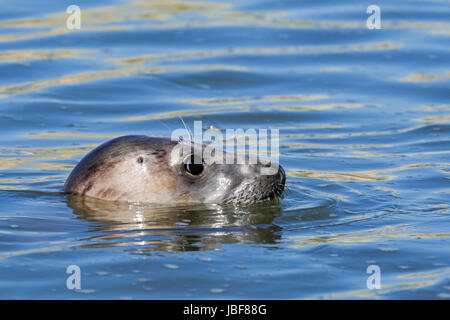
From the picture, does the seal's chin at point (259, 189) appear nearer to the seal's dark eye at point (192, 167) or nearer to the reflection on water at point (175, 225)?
the reflection on water at point (175, 225)

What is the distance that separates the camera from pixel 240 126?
1165cm

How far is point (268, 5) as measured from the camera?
1734cm

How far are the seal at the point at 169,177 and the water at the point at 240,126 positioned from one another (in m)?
0.14

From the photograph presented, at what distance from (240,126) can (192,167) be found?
3.75 meters

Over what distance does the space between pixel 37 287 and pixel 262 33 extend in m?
10.2

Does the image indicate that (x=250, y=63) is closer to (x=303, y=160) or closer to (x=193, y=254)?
(x=303, y=160)

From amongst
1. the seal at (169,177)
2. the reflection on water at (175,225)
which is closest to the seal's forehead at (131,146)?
the seal at (169,177)

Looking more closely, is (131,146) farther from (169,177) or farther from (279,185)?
(279,185)

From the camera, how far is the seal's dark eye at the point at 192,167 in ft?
26.0

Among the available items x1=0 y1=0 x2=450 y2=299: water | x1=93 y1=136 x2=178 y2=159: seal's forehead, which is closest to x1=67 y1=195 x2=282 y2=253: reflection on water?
x1=0 y1=0 x2=450 y2=299: water

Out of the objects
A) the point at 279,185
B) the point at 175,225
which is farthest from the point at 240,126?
the point at 175,225

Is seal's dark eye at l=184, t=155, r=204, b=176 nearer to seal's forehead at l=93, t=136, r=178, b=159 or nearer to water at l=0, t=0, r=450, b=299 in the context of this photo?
seal's forehead at l=93, t=136, r=178, b=159

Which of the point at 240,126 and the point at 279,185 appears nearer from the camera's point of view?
the point at 279,185
